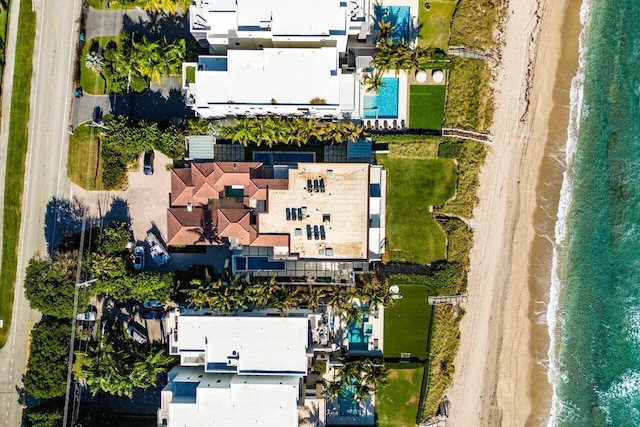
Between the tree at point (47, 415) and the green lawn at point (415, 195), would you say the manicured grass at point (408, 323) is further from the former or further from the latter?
the tree at point (47, 415)

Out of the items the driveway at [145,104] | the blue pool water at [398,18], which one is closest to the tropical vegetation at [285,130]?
the driveway at [145,104]

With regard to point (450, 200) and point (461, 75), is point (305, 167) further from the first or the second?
point (461, 75)

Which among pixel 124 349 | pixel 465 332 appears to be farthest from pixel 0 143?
pixel 465 332

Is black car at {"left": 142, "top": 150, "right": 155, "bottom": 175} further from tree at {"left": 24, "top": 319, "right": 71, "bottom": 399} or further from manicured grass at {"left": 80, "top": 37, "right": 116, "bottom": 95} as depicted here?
tree at {"left": 24, "top": 319, "right": 71, "bottom": 399}

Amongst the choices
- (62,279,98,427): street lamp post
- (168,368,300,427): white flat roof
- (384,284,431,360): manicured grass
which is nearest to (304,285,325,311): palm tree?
(168,368,300,427): white flat roof

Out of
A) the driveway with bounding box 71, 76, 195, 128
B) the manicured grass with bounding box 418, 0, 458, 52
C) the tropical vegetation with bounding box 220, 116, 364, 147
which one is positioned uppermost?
the manicured grass with bounding box 418, 0, 458, 52

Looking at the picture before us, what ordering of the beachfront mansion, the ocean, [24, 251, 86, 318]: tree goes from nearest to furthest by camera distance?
the beachfront mansion, [24, 251, 86, 318]: tree, the ocean
